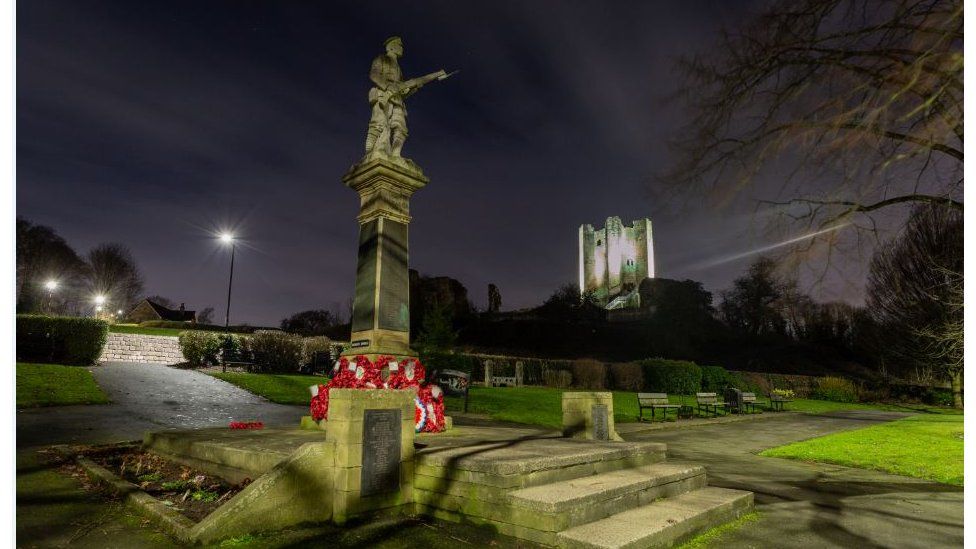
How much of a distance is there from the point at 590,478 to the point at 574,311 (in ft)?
235

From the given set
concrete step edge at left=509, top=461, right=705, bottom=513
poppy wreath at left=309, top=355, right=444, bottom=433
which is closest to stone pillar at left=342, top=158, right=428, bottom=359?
poppy wreath at left=309, top=355, right=444, bottom=433

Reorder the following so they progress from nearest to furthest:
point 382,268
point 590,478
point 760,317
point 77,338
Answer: point 590,478, point 382,268, point 77,338, point 760,317

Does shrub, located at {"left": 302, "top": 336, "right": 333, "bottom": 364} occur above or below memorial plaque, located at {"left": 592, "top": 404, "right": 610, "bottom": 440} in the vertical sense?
above

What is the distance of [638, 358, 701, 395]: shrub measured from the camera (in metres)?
31.4

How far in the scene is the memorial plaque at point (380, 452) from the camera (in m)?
5.27

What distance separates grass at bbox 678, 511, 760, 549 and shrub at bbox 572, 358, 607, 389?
2514 cm

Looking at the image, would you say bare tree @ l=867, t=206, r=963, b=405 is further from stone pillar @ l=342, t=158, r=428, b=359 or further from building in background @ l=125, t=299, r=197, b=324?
building in background @ l=125, t=299, r=197, b=324

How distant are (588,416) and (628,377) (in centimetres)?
2377

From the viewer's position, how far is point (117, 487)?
582cm

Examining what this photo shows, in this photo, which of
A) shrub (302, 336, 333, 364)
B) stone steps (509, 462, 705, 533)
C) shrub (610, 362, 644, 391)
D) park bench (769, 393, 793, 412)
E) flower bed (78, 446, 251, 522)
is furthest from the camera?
shrub (610, 362, 644, 391)

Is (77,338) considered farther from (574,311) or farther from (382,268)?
(574,311)

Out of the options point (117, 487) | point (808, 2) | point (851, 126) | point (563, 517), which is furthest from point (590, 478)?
point (117, 487)

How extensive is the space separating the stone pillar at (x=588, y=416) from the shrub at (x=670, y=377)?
78.1 ft

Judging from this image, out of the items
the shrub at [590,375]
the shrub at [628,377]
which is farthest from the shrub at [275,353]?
the shrub at [628,377]
